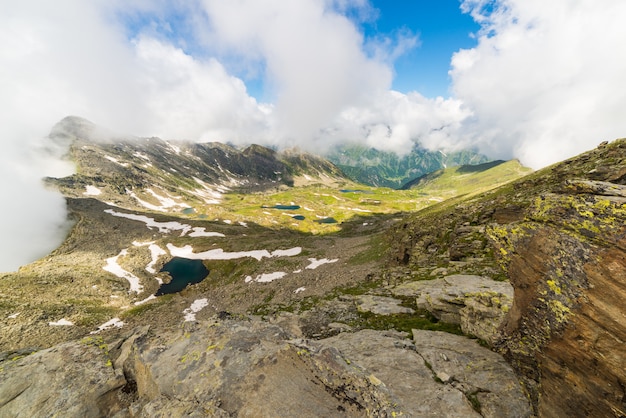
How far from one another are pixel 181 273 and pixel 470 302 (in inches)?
3878

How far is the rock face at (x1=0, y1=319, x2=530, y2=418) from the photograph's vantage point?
8.96 meters

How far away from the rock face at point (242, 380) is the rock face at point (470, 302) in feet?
6.32

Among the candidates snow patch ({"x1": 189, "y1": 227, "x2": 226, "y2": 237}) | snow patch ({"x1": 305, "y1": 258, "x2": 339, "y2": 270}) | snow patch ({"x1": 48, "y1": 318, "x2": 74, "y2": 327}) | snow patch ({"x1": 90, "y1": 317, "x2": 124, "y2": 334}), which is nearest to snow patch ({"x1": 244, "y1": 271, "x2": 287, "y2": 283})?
snow patch ({"x1": 305, "y1": 258, "x2": 339, "y2": 270})

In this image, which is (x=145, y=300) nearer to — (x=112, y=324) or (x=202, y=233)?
(x=112, y=324)

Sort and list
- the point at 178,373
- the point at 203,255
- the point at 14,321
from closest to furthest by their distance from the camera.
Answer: the point at 178,373
the point at 14,321
the point at 203,255

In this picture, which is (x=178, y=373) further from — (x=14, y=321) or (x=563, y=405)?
(x=14, y=321)

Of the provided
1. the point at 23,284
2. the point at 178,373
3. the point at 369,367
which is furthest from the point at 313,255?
the point at 23,284

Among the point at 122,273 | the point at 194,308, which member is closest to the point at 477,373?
the point at 194,308

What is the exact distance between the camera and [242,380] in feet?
31.2

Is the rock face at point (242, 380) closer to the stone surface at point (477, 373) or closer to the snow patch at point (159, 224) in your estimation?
the stone surface at point (477, 373)

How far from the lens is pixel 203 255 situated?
106 m

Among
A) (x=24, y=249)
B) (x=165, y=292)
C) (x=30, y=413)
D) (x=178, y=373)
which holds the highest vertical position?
(x=24, y=249)

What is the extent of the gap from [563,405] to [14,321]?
8919cm

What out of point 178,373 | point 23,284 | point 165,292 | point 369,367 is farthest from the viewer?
point 165,292
